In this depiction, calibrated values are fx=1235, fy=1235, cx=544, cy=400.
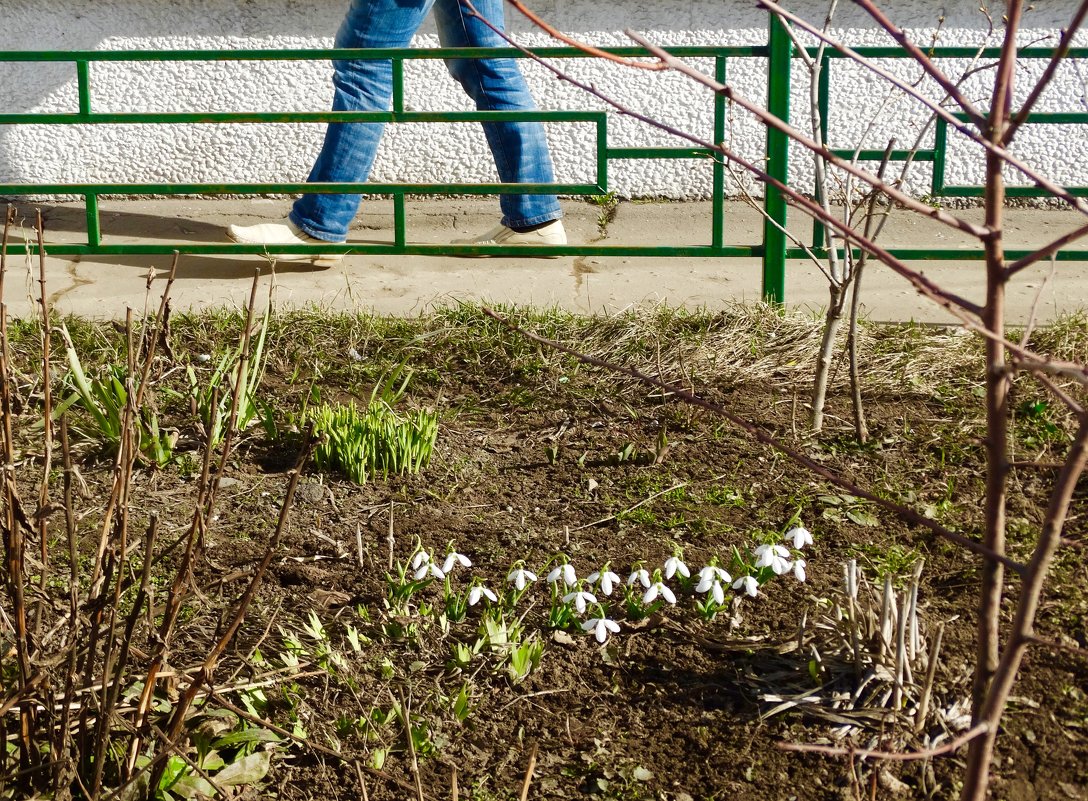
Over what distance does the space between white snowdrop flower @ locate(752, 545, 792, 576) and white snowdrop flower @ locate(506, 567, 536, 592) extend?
43 centimetres

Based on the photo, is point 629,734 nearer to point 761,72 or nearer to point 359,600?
point 359,600

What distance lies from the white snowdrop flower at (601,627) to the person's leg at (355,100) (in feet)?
8.08

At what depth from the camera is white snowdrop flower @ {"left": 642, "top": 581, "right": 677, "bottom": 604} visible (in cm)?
228

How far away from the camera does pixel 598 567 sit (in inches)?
102

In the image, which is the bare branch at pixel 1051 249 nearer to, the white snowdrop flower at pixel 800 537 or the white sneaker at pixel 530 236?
the white snowdrop flower at pixel 800 537

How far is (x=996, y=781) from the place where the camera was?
193 cm

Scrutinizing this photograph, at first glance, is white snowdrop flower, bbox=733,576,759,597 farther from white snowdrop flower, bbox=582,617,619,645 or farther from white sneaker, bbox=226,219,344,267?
white sneaker, bbox=226,219,344,267

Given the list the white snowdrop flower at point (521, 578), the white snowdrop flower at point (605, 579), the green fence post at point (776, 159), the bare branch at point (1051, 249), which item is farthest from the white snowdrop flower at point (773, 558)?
the green fence post at point (776, 159)

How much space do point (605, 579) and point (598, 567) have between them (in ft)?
0.80

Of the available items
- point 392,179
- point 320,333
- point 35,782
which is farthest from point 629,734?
point 392,179

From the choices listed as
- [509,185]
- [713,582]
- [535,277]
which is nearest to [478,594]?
[713,582]

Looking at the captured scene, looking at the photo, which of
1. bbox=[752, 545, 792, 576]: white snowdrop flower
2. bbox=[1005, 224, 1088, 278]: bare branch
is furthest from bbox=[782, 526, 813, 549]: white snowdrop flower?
bbox=[1005, 224, 1088, 278]: bare branch

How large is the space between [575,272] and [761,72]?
1.81 metres

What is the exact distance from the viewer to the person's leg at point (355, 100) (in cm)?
414
